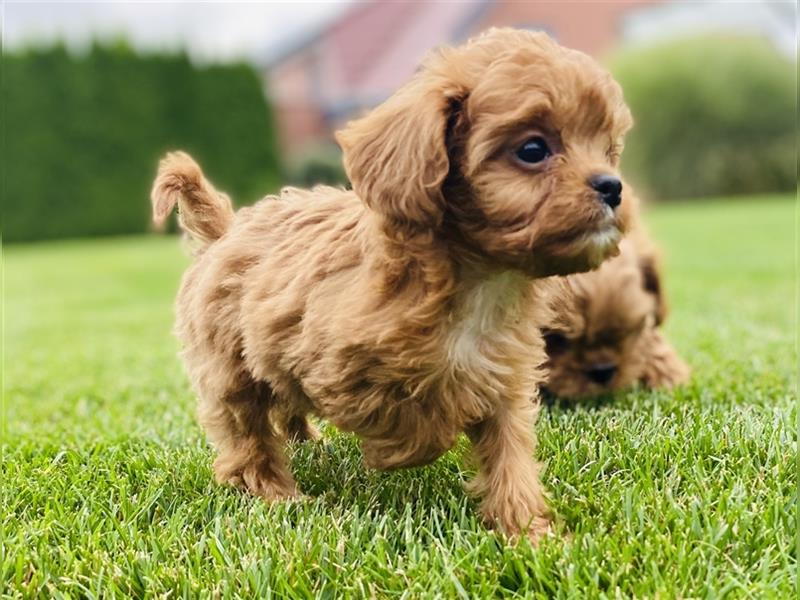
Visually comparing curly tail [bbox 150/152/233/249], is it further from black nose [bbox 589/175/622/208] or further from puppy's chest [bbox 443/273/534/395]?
black nose [bbox 589/175/622/208]

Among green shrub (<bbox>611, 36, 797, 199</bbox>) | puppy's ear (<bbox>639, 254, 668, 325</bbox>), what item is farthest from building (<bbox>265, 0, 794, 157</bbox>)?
puppy's ear (<bbox>639, 254, 668, 325</bbox>)

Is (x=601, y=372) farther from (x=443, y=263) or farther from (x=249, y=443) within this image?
(x=443, y=263)

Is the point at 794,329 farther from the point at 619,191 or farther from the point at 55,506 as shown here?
the point at 55,506

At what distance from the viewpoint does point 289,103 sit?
34.1 metres

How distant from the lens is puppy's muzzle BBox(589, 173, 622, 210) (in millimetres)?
2207

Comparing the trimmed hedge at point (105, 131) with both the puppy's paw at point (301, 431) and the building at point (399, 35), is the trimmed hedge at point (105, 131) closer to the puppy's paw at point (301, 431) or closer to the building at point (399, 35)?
the building at point (399, 35)

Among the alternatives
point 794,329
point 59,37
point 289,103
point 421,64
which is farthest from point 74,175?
point 421,64

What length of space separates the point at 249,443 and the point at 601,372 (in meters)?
1.84

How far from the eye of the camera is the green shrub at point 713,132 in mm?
25438

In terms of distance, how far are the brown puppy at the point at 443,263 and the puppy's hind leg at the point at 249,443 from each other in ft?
0.13

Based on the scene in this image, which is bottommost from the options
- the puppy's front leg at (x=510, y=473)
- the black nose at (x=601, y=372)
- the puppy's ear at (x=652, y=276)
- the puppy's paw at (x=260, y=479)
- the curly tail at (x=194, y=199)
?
the puppy's paw at (x=260, y=479)

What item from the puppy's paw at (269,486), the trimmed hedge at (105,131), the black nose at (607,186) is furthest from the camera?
the trimmed hedge at (105,131)

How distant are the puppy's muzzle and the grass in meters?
0.91

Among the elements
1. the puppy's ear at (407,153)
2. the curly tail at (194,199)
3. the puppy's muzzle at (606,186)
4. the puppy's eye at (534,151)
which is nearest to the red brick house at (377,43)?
the curly tail at (194,199)
